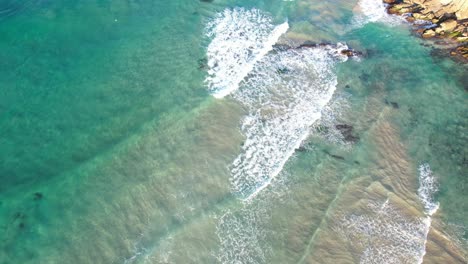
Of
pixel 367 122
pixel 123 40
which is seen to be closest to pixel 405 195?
pixel 367 122

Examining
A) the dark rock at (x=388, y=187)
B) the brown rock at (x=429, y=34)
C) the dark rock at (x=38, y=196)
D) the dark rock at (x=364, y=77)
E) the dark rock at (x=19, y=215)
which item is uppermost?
the brown rock at (x=429, y=34)

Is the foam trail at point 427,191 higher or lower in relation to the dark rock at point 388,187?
lower

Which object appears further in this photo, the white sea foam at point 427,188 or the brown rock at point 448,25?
the brown rock at point 448,25

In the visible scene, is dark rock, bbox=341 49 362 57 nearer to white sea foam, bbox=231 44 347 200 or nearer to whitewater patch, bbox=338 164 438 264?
white sea foam, bbox=231 44 347 200

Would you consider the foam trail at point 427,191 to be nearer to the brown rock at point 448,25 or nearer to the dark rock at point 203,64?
the brown rock at point 448,25

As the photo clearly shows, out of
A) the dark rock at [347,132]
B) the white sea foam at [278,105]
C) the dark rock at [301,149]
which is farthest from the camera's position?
the dark rock at [347,132]

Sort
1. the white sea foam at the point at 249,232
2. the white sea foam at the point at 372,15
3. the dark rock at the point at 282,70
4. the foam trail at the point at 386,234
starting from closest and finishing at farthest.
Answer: the white sea foam at the point at 249,232, the foam trail at the point at 386,234, the dark rock at the point at 282,70, the white sea foam at the point at 372,15

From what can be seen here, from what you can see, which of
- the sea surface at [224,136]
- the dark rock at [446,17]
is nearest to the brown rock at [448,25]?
the dark rock at [446,17]

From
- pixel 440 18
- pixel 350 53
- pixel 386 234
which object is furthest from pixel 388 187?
pixel 440 18
